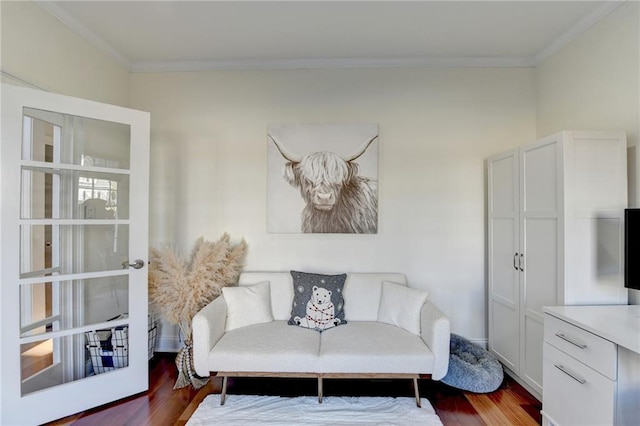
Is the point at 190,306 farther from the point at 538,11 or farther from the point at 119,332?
the point at 538,11

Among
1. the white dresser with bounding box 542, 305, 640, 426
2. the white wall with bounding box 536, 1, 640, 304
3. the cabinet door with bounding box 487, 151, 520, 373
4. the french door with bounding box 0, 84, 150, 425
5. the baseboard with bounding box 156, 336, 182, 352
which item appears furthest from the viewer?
the baseboard with bounding box 156, 336, 182, 352

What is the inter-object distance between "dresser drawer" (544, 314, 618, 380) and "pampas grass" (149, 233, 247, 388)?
89.1 inches

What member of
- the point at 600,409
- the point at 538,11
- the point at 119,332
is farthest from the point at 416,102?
the point at 119,332

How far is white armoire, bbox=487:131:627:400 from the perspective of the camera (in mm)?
1849

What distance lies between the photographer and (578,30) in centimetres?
226

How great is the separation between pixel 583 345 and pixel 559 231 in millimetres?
694

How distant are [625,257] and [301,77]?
104 inches

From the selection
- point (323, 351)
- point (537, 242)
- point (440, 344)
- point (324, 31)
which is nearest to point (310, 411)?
point (323, 351)

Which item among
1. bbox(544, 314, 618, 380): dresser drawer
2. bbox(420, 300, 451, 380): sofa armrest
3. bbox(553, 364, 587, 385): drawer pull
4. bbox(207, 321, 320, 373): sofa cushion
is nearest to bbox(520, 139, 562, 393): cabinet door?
bbox(544, 314, 618, 380): dresser drawer

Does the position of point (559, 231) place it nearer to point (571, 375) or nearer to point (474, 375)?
point (571, 375)

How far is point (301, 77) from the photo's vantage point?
2801mm

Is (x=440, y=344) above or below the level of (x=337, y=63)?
below

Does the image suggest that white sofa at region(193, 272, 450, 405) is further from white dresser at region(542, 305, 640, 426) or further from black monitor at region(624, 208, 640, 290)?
black monitor at region(624, 208, 640, 290)

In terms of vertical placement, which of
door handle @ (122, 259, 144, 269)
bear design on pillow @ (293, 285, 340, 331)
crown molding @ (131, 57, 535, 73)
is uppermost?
crown molding @ (131, 57, 535, 73)
